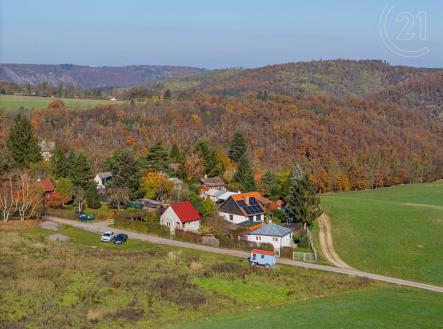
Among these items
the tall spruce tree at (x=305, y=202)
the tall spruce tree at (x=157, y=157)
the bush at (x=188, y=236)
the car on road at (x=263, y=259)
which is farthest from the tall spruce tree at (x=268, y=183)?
the car on road at (x=263, y=259)

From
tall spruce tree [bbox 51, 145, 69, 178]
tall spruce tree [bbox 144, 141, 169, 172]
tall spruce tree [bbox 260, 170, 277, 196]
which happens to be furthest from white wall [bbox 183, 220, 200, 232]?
tall spruce tree [bbox 51, 145, 69, 178]

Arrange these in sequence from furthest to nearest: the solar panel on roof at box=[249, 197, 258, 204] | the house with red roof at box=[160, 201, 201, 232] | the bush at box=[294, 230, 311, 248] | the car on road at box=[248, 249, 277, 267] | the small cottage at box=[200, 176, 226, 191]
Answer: the small cottage at box=[200, 176, 226, 191]
the solar panel on roof at box=[249, 197, 258, 204]
the house with red roof at box=[160, 201, 201, 232]
the bush at box=[294, 230, 311, 248]
the car on road at box=[248, 249, 277, 267]

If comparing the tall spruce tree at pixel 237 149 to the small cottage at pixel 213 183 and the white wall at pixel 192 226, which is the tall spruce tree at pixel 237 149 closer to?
the small cottage at pixel 213 183

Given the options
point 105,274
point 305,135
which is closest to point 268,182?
point 105,274

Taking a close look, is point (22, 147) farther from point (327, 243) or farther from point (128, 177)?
point (327, 243)

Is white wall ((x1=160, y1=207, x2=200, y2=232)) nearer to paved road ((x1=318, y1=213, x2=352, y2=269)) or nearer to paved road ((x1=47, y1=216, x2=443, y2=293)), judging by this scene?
paved road ((x1=47, y1=216, x2=443, y2=293))

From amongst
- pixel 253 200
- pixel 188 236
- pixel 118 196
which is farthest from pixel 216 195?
pixel 188 236
